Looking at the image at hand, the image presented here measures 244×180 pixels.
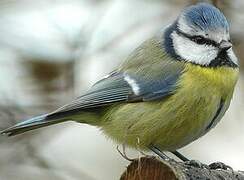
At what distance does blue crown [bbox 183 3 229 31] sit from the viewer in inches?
117

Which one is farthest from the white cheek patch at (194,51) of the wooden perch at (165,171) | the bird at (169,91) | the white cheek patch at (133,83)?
the wooden perch at (165,171)

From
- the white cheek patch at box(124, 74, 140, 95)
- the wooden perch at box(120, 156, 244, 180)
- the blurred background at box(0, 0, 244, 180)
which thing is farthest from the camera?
the blurred background at box(0, 0, 244, 180)

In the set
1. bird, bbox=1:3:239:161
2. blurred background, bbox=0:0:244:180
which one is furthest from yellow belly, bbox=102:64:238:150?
blurred background, bbox=0:0:244:180

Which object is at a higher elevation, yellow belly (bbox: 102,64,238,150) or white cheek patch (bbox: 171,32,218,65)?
white cheek patch (bbox: 171,32,218,65)

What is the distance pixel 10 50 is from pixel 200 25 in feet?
4.20

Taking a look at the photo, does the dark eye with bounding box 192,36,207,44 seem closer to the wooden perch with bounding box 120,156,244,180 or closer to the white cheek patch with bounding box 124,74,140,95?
the white cheek patch with bounding box 124,74,140,95

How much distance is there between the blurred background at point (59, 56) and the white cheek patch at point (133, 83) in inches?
21.7

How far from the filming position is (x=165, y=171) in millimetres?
2119

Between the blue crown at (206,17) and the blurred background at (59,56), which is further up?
the blue crown at (206,17)

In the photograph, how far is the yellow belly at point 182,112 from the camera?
2.93 m

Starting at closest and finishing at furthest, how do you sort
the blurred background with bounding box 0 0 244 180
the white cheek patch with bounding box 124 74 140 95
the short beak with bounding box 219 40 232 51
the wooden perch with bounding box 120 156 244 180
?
the wooden perch with bounding box 120 156 244 180, the short beak with bounding box 219 40 232 51, the white cheek patch with bounding box 124 74 140 95, the blurred background with bounding box 0 0 244 180

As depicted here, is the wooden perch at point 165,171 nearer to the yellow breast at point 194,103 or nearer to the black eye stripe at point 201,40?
the yellow breast at point 194,103

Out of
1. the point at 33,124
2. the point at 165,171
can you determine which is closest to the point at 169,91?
the point at 33,124

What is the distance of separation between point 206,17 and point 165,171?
1083mm
